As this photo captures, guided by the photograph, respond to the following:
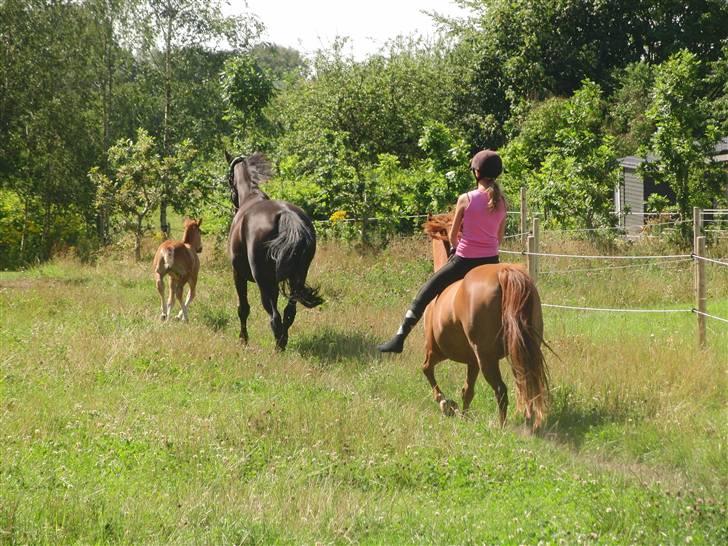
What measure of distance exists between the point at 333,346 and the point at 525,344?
4.75 meters

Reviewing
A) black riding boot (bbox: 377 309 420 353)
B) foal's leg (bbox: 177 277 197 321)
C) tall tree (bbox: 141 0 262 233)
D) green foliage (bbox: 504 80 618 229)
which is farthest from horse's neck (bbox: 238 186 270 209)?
tall tree (bbox: 141 0 262 233)

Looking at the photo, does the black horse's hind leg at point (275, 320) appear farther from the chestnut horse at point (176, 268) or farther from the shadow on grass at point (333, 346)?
the chestnut horse at point (176, 268)

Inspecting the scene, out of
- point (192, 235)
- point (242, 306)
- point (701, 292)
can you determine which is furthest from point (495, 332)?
point (192, 235)

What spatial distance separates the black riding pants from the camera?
348 inches

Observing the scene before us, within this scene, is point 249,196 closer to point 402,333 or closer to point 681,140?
point 402,333

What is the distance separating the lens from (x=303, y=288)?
38.9 ft

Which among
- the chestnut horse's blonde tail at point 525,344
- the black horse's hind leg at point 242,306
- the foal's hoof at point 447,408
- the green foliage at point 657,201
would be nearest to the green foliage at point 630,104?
the green foliage at point 657,201

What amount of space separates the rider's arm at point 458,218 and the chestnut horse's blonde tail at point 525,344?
3.39ft

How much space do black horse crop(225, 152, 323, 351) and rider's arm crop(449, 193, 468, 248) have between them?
3.35 metres

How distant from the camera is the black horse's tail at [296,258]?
11.8 metres

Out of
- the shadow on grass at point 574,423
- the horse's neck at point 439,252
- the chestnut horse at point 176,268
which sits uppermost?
the horse's neck at point 439,252

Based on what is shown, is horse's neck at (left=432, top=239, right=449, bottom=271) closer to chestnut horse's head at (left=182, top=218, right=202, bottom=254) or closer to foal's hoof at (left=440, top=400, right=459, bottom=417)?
foal's hoof at (left=440, top=400, right=459, bottom=417)

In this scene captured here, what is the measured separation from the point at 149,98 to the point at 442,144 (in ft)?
62.7

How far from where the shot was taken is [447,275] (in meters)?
8.93
